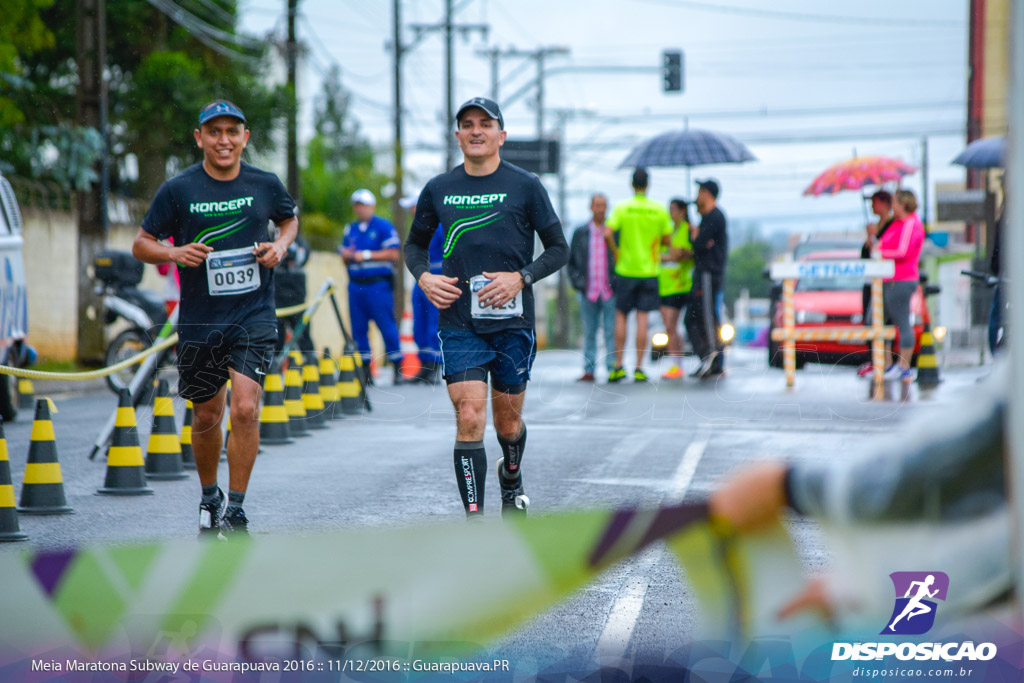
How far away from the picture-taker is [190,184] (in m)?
5.52

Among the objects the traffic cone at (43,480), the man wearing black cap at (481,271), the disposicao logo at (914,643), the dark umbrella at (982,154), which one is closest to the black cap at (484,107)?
the man wearing black cap at (481,271)

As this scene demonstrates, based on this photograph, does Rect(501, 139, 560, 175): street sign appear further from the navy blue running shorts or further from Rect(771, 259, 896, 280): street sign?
Rect(771, 259, 896, 280): street sign

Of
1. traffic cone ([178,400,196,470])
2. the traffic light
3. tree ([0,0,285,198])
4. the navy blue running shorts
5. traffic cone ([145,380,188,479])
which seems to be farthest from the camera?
tree ([0,0,285,198])

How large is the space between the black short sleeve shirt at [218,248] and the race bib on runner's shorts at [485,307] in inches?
37.5

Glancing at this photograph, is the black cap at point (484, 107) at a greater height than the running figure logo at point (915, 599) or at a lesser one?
greater

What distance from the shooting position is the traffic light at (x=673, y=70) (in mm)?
5160

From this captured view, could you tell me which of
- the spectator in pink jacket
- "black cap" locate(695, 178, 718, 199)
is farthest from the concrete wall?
"black cap" locate(695, 178, 718, 199)

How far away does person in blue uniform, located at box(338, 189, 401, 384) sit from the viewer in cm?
1157

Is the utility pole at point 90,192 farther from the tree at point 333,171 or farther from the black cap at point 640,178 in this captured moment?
the black cap at point 640,178

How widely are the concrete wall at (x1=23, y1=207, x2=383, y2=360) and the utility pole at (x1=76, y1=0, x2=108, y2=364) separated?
0.41m

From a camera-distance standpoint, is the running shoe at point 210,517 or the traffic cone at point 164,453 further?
the traffic cone at point 164,453

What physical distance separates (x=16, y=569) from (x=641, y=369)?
7.89m

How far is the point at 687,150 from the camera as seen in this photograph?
988 cm

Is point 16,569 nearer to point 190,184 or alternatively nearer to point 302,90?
point 190,184
